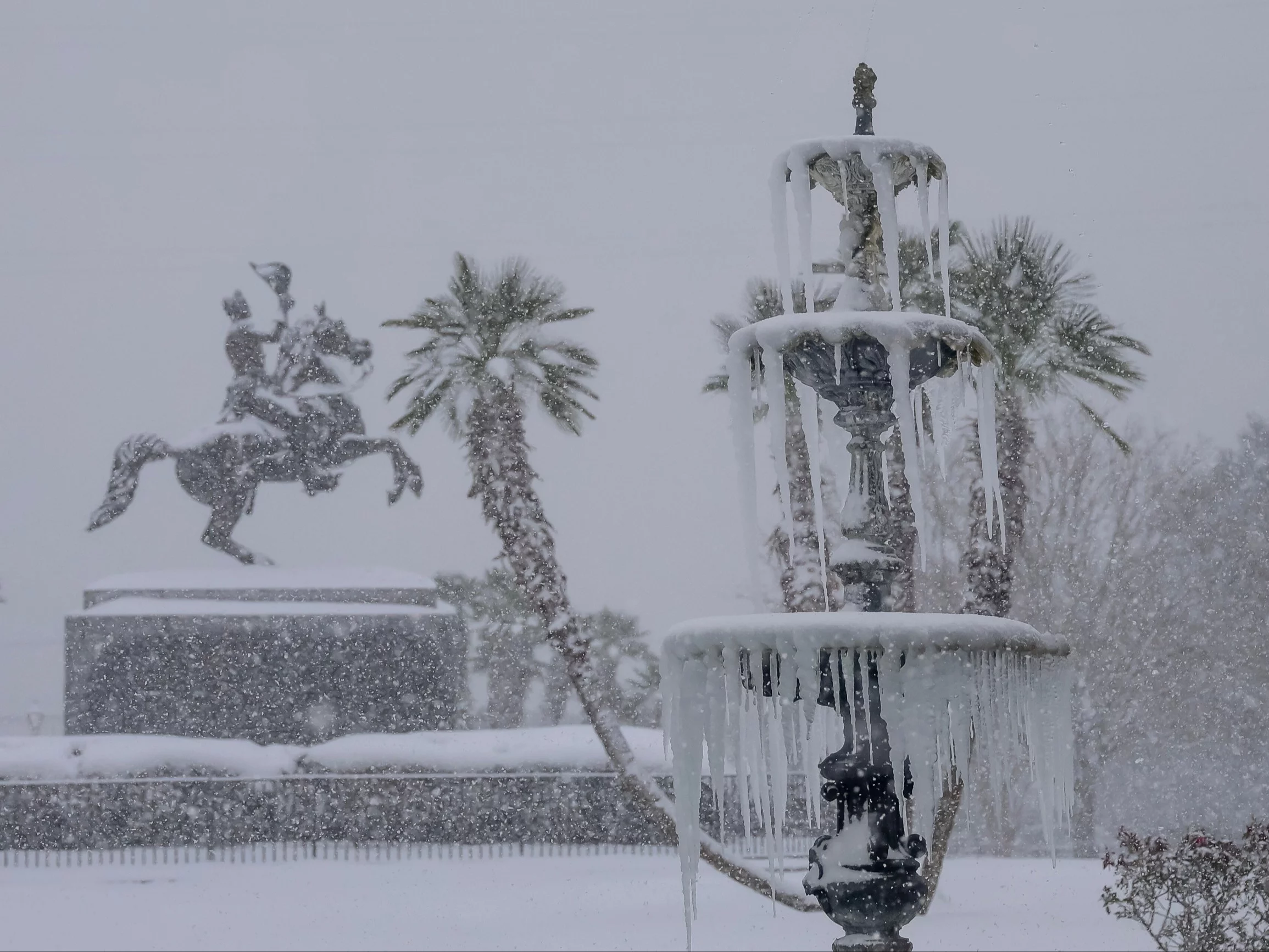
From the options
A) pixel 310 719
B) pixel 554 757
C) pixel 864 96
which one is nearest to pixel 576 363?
pixel 554 757

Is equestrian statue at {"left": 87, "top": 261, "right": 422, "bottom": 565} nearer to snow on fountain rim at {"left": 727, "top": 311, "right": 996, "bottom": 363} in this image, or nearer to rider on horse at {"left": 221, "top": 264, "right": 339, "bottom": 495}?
rider on horse at {"left": 221, "top": 264, "right": 339, "bottom": 495}

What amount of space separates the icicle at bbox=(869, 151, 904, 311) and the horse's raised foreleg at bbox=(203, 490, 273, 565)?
26660mm

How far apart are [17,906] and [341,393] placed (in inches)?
574

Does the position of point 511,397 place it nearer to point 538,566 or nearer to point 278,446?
point 538,566

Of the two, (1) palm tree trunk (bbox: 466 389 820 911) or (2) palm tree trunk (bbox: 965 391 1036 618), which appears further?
(1) palm tree trunk (bbox: 466 389 820 911)

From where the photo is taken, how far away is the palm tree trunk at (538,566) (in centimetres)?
1964

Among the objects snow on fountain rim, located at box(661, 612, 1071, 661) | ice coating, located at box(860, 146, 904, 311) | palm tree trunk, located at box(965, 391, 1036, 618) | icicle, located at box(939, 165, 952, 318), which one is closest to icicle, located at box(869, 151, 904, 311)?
ice coating, located at box(860, 146, 904, 311)

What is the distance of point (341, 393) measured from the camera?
3269 centimetres

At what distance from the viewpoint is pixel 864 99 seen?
25.4 ft

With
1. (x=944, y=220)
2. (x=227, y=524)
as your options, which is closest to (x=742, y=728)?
(x=944, y=220)

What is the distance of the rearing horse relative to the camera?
3212cm

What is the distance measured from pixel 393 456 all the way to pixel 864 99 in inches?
972

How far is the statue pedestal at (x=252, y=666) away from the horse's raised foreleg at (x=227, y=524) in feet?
3.67

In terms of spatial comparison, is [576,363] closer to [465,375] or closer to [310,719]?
[465,375]
